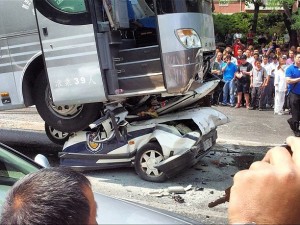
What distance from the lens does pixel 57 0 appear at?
6617 mm

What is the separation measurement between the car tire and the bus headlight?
162 centimetres

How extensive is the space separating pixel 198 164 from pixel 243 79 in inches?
283

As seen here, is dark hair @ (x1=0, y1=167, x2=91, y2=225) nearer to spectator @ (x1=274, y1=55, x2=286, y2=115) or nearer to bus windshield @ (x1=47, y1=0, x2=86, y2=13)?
bus windshield @ (x1=47, y1=0, x2=86, y2=13)

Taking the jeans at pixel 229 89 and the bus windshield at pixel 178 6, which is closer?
the bus windshield at pixel 178 6

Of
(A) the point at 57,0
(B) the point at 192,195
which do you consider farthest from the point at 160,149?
(A) the point at 57,0

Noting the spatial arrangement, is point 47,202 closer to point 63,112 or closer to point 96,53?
point 96,53

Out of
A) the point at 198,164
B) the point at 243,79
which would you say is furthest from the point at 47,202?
the point at 243,79

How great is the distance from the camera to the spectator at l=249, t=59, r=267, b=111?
13.9 metres

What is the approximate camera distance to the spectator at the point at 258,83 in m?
13.9

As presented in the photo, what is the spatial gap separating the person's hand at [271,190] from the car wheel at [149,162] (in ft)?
17.1

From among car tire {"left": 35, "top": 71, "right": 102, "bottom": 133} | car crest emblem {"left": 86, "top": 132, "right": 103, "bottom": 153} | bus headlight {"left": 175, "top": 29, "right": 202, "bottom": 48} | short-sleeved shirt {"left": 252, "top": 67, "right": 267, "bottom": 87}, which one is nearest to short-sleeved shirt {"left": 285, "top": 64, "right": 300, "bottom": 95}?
short-sleeved shirt {"left": 252, "top": 67, "right": 267, "bottom": 87}

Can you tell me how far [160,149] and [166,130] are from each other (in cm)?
30

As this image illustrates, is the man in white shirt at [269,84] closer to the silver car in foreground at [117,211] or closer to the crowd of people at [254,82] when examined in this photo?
the crowd of people at [254,82]

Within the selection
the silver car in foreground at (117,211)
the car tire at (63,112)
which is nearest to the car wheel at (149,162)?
the car tire at (63,112)
